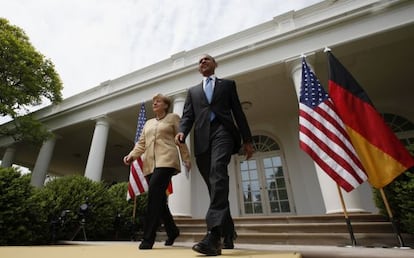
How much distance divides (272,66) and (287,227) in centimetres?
422

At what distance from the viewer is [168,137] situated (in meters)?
2.43

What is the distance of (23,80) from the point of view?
26.9 feet

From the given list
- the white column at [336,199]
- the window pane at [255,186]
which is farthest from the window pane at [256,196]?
the white column at [336,199]

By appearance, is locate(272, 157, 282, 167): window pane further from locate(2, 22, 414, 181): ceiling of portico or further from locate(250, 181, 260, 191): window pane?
locate(2, 22, 414, 181): ceiling of portico

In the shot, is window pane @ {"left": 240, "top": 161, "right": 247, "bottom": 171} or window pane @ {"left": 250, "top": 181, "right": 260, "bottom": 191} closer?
window pane @ {"left": 250, "top": 181, "right": 260, "bottom": 191}

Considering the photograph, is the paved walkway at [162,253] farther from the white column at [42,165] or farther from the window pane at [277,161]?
the white column at [42,165]

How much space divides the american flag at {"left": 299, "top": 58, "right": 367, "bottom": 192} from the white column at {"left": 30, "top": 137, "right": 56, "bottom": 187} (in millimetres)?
9886

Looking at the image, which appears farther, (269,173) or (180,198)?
(269,173)

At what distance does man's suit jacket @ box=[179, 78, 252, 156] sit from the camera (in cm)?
198

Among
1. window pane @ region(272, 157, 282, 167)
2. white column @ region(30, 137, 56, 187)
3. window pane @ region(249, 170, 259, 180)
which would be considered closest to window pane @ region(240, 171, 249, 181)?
window pane @ region(249, 170, 259, 180)

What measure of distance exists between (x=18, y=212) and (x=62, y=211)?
2.70 feet

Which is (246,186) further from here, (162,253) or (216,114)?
(162,253)

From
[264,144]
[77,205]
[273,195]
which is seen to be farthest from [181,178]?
[264,144]

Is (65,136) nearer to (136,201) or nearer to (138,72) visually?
(138,72)
